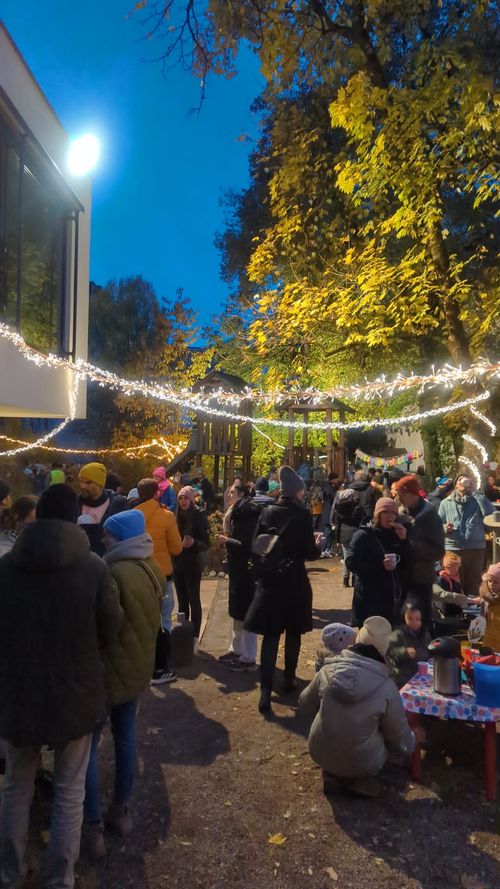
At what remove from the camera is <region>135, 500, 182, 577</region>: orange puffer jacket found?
5.47 m

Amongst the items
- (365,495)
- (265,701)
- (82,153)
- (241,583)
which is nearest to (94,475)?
(241,583)

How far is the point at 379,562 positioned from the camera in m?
5.03

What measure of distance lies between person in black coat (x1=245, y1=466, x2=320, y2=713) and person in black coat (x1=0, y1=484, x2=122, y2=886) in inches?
94.1

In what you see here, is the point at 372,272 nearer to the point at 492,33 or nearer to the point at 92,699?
the point at 492,33

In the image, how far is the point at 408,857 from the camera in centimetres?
307

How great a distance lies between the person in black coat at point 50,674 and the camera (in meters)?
2.50

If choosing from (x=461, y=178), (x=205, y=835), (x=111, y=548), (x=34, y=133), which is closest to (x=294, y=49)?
(x=461, y=178)

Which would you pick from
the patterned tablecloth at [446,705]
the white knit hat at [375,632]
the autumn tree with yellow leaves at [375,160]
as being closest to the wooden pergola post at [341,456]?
the autumn tree with yellow leaves at [375,160]

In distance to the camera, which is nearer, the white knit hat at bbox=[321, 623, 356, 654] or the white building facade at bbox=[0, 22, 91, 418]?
the white knit hat at bbox=[321, 623, 356, 654]

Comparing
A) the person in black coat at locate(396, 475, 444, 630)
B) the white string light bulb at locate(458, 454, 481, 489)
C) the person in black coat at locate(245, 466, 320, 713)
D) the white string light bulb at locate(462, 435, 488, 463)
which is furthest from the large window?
the white string light bulb at locate(462, 435, 488, 463)

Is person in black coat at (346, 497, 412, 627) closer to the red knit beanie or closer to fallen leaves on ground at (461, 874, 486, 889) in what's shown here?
the red knit beanie

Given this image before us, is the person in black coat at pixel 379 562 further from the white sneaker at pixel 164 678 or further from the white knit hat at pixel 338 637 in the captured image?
the white sneaker at pixel 164 678

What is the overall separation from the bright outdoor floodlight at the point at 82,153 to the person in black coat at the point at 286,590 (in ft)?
19.4

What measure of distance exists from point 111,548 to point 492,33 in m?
11.8
